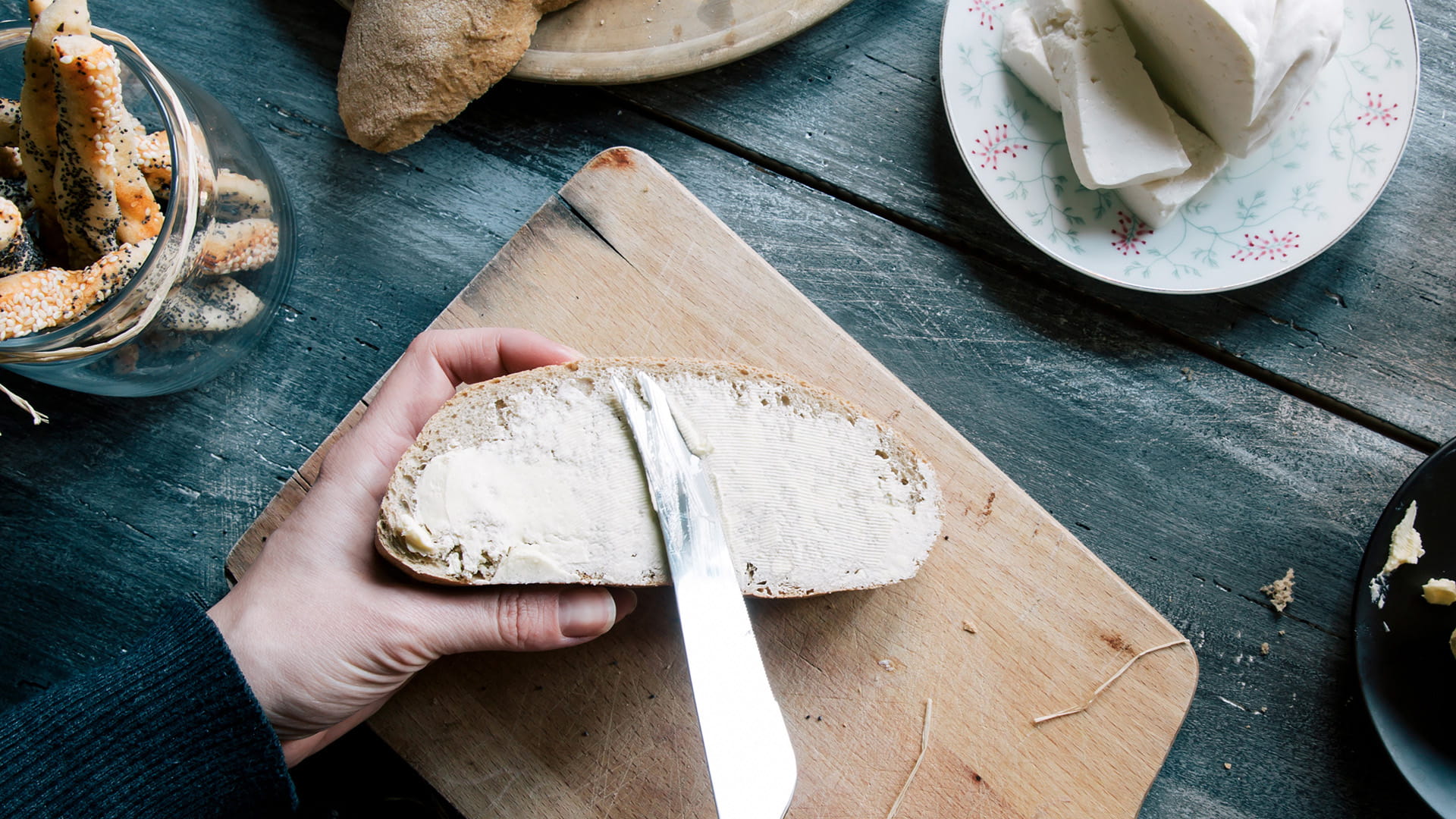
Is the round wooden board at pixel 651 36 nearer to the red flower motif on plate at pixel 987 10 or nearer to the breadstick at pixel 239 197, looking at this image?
the red flower motif on plate at pixel 987 10

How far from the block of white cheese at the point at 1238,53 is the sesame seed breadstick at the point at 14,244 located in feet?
6.70

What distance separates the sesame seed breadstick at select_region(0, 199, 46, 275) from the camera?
1328mm

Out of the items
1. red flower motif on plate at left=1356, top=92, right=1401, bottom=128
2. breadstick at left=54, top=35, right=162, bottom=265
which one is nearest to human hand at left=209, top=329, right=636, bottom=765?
breadstick at left=54, top=35, right=162, bottom=265

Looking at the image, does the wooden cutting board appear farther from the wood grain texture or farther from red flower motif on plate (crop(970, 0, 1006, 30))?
red flower motif on plate (crop(970, 0, 1006, 30))

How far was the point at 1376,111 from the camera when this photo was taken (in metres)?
1.72

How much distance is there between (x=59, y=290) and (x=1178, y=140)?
6.73 ft

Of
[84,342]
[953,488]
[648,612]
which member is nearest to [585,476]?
[648,612]

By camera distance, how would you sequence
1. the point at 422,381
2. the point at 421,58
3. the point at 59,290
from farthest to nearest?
the point at 421,58 → the point at 422,381 → the point at 59,290

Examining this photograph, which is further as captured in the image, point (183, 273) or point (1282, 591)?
point (1282, 591)

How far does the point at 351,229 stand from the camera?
1.89 metres

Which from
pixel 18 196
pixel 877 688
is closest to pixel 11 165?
pixel 18 196

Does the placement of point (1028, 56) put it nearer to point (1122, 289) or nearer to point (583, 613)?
point (1122, 289)

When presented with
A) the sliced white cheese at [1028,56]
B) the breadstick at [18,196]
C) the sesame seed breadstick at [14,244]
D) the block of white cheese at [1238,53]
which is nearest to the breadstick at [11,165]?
the breadstick at [18,196]

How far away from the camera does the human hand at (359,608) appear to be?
135 cm
